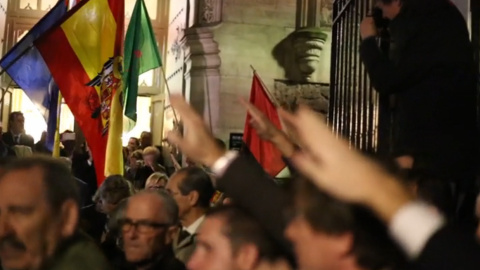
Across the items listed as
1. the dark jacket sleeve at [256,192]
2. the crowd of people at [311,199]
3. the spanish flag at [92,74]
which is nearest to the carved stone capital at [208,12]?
the spanish flag at [92,74]

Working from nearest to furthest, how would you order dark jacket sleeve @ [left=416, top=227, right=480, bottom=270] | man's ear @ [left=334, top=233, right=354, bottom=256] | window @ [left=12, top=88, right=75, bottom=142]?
1. dark jacket sleeve @ [left=416, top=227, right=480, bottom=270]
2. man's ear @ [left=334, top=233, right=354, bottom=256]
3. window @ [left=12, top=88, right=75, bottom=142]

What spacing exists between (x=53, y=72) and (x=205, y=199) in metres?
2.78

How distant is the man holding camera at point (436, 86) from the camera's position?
3324mm

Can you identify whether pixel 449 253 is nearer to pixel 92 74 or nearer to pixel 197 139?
pixel 197 139

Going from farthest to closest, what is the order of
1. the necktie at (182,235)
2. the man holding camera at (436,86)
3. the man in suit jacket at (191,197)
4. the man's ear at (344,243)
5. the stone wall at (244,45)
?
the stone wall at (244,45), the man in suit jacket at (191,197), the necktie at (182,235), the man holding camera at (436,86), the man's ear at (344,243)

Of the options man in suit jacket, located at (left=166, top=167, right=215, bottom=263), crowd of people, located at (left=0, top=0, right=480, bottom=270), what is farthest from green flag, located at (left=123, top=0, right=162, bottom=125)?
man in suit jacket, located at (left=166, top=167, right=215, bottom=263)

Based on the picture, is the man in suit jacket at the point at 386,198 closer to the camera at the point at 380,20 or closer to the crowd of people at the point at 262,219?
the crowd of people at the point at 262,219

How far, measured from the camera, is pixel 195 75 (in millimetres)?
10195

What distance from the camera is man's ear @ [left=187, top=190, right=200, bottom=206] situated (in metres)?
4.02

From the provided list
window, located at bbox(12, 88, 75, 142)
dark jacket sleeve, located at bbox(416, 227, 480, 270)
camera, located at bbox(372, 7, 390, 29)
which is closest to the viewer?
dark jacket sleeve, located at bbox(416, 227, 480, 270)

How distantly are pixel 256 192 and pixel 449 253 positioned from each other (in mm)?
1058

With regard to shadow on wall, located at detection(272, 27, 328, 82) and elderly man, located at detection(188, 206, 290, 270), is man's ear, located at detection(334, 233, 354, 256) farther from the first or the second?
shadow on wall, located at detection(272, 27, 328, 82)

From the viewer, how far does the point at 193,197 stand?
4023 mm

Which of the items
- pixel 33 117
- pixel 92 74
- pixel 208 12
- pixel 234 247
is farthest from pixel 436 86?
pixel 33 117
